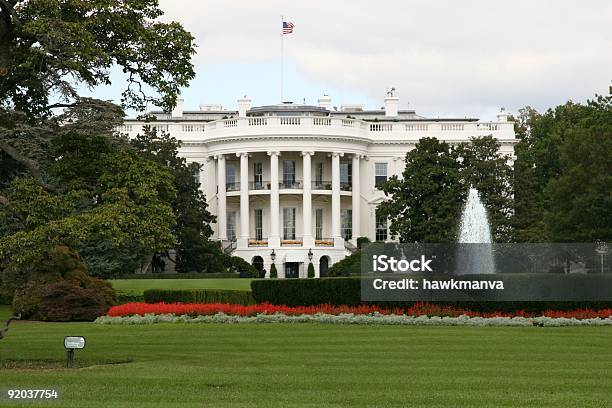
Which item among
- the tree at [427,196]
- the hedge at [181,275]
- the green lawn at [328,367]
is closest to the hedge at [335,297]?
the green lawn at [328,367]

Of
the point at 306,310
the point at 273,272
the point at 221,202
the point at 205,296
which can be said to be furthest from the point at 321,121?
the point at 306,310

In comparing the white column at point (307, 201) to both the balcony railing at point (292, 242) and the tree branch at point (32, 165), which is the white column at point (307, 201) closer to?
the balcony railing at point (292, 242)

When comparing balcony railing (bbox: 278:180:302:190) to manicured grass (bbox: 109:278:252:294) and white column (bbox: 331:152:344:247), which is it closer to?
white column (bbox: 331:152:344:247)

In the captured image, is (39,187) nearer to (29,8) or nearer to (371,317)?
(29,8)

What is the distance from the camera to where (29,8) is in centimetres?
1966

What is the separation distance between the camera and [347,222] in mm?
83375

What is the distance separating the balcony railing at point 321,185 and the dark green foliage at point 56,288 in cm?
4523

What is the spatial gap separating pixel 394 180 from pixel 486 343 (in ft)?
139

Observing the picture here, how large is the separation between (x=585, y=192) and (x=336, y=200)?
28668 millimetres

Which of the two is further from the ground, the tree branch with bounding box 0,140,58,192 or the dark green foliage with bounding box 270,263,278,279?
the tree branch with bounding box 0,140,58,192

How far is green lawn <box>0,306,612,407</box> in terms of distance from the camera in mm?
15844

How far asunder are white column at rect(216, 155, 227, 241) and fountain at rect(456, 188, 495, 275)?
780 inches

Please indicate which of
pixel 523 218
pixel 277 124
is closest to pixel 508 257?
pixel 523 218

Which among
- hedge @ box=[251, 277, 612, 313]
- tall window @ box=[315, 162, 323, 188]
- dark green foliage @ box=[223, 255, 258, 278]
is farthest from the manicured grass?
tall window @ box=[315, 162, 323, 188]
